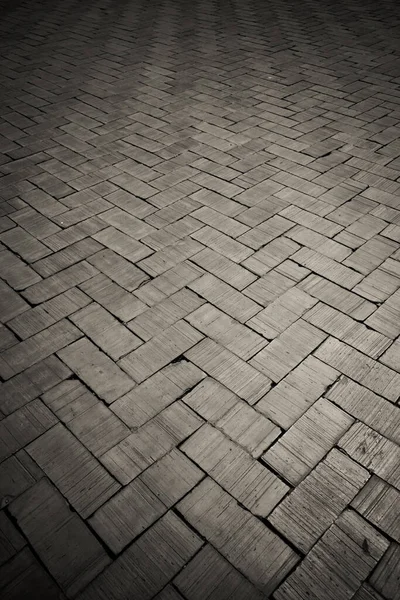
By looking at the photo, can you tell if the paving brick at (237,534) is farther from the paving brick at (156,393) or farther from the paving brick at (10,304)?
the paving brick at (10,304)

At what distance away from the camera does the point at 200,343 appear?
2.31m

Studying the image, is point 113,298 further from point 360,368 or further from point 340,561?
point 340,561

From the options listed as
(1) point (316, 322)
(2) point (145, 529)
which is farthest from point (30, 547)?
(1) point (316, 322)

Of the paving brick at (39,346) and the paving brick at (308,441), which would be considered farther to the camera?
the paving brick at (39,346)

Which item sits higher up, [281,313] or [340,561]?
[281,313]

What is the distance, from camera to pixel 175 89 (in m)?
4.88

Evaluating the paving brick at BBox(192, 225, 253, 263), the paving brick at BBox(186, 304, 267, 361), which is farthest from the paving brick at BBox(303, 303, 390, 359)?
the paving brick at BBox(192, 225, 253, 263)

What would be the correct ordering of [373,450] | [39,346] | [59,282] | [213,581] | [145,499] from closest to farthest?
[213,581]
[145,499]
[373,450]
[39,346]
[59,282]

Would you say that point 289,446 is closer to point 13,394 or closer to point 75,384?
point 75,384

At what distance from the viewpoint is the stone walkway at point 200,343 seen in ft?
5.30

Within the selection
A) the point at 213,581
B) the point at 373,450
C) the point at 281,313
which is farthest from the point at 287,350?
the point at 213,581

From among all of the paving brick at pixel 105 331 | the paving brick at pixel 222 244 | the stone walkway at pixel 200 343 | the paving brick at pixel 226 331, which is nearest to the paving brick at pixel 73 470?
the stone walkway at pixel 200 343

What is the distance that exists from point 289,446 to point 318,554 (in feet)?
1.44

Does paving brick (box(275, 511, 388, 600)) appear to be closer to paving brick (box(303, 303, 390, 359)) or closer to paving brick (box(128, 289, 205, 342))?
paving brick (box(303, 303, 390, 359))
